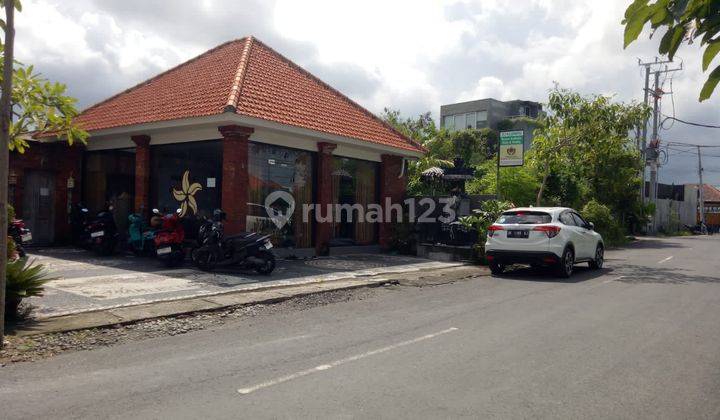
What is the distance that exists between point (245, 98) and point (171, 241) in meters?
3.94

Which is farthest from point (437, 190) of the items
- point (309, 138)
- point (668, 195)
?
point (668, 195)

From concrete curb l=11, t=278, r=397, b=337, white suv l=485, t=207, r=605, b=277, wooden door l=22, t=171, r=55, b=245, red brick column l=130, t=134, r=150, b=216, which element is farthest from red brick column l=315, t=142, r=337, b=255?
wooden door l=22, t=171, r=55, b=245

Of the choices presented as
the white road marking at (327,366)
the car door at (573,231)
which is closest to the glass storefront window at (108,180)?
the car door at (573,231)

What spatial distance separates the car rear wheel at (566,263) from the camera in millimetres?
12880

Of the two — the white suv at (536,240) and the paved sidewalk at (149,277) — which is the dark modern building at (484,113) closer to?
the white suv at (536,240)

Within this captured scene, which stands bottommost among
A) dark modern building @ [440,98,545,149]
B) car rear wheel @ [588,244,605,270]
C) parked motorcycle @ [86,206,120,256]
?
car rear wheel @ [588,244,605,270]

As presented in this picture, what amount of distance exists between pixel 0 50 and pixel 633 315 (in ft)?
31.5

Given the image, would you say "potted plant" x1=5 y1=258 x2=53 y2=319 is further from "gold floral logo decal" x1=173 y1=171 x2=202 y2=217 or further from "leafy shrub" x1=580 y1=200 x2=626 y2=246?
"leafy shrub" x1=580 y1=200 x2=626 y2=246

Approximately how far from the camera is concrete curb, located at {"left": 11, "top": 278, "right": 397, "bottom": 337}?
7.14m

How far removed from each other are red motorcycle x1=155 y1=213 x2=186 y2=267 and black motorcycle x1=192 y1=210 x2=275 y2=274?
0.60 m

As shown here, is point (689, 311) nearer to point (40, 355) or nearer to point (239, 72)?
point (40, 355)

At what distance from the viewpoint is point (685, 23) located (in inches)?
104

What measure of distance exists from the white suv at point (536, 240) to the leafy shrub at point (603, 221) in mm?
12495

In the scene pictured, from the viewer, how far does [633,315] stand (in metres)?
8.45
